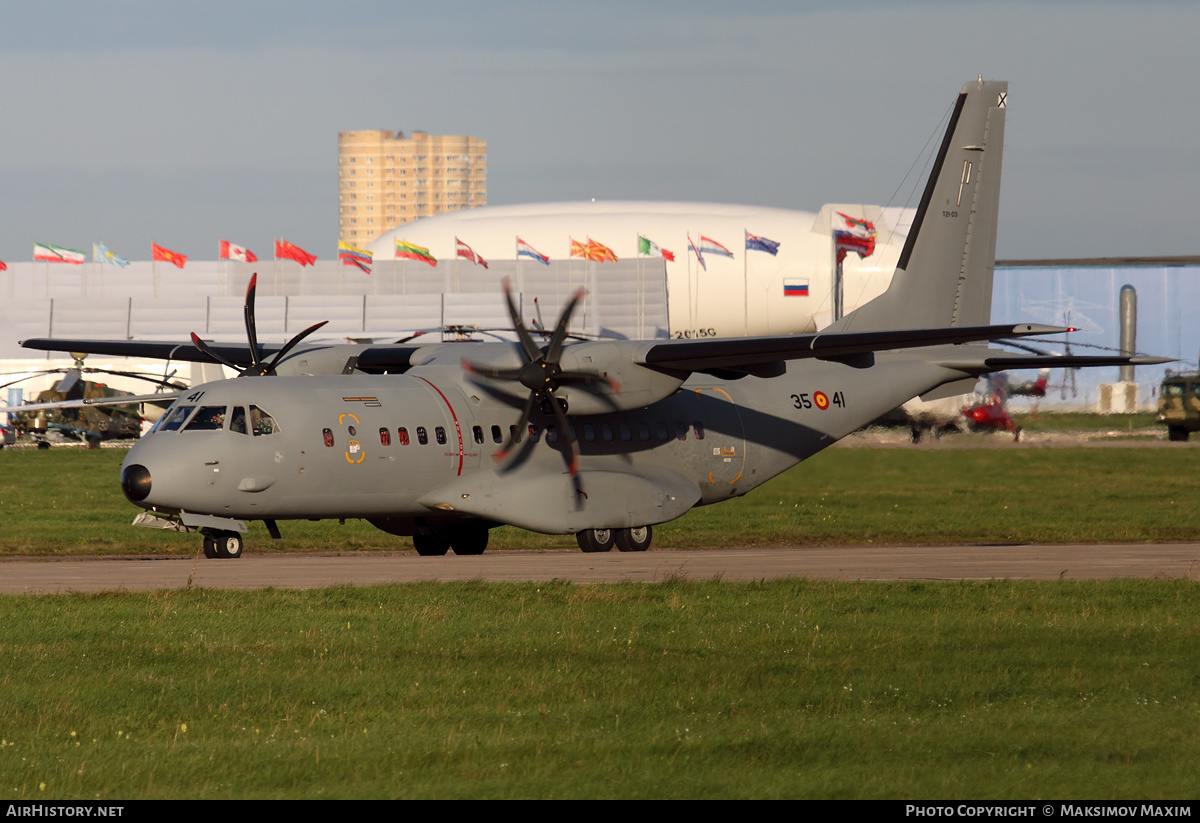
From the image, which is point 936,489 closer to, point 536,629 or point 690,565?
point 690,565

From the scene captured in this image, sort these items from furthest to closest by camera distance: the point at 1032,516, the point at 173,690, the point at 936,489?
the point at 936,489 < the point at 1032,516 < the point at 173,690

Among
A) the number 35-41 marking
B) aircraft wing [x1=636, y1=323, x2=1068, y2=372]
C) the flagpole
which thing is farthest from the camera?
the flagpole

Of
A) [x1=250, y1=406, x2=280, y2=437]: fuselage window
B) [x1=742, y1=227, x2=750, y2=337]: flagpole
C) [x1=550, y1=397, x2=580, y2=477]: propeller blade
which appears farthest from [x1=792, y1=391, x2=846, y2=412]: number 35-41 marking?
[x1=742, y1=227, x2=750, y2=337]: flagpole

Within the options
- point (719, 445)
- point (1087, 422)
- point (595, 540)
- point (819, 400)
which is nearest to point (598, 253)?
point (1087, 422)

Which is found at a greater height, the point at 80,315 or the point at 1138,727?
the point at 80,315

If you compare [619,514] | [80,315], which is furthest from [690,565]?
[80,315]

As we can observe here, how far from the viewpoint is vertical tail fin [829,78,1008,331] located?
30484mm

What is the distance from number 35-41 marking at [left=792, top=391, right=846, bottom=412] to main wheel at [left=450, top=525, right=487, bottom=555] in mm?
6743

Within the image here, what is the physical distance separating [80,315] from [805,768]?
92867 millimetres

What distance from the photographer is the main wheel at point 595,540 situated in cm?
2664

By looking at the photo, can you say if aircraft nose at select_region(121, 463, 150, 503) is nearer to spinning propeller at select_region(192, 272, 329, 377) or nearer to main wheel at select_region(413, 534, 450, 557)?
spinning propeller at select_region(192, 272, 329, 377)

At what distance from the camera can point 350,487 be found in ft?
78.9

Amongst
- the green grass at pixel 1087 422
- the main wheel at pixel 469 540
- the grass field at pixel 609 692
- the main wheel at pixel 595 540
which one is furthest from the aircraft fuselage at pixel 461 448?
the green grass at pixel 1087 422

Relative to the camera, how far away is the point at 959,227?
3091cm
